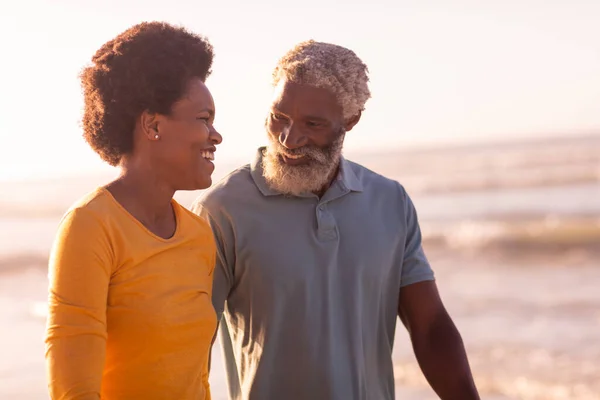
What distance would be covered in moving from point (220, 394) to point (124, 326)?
3.57 meters

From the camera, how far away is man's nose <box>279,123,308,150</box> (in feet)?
11.2

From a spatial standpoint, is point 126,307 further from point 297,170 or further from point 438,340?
point 438,340

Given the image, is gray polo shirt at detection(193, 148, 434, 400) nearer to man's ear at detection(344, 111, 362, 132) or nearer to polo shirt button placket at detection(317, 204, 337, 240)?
polo shirt button placket at detection(317, 204, 337, 240)

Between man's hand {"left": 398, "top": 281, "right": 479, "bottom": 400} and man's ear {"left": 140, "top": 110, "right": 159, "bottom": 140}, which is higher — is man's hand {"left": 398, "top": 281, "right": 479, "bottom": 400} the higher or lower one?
the lower one

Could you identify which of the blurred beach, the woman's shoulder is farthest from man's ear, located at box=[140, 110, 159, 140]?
the blurred beach

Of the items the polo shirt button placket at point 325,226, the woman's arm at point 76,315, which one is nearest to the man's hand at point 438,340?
the polo shirt button placket at point 325,226

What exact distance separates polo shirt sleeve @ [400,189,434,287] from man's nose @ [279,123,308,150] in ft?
1.25

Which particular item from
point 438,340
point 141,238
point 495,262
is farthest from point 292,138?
point 495,262

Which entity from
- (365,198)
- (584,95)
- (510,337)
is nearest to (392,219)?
(365,198)

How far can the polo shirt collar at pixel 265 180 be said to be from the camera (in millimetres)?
3443

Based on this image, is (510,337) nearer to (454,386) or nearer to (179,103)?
(454,386)

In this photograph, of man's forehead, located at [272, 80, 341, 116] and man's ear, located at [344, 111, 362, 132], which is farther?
man's ear, located at [344, 111, 362, 132]

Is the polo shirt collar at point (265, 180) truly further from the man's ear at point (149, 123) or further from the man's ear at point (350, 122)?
the man's ear at point (149, 123)

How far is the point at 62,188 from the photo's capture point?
70.3 ft
